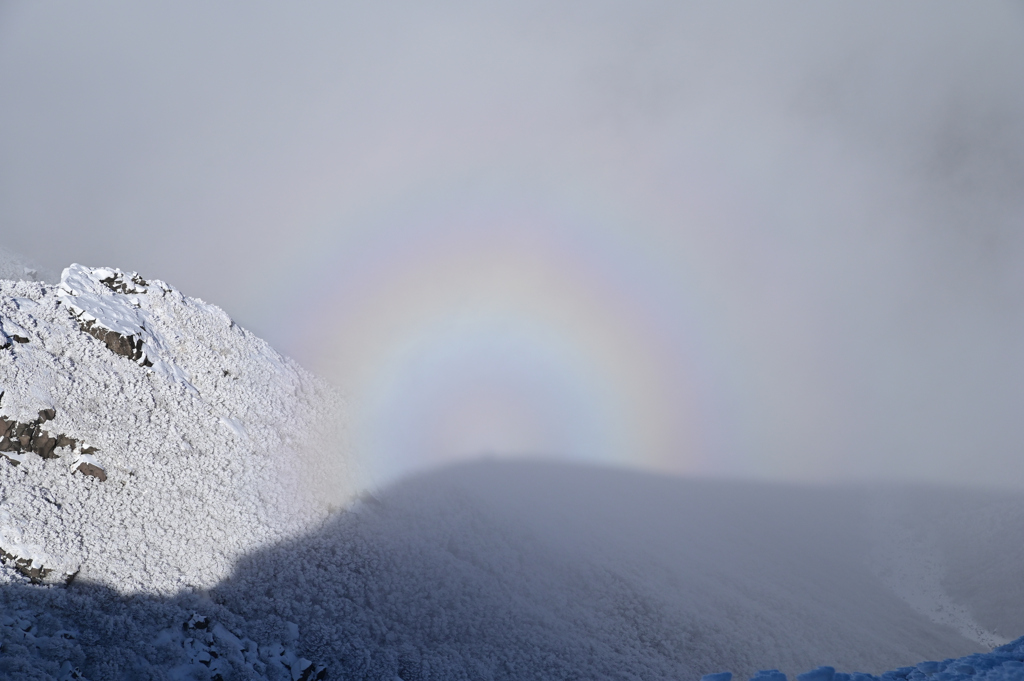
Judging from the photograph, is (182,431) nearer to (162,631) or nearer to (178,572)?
(178,572)

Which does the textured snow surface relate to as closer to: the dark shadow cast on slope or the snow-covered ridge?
the dark shadow cast on slope

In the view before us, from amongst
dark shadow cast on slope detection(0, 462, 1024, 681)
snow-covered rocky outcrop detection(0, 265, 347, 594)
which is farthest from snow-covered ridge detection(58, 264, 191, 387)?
dark shadow cast on slope detection(0, 462, 1024, 681)

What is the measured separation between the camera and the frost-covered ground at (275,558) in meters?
12.0

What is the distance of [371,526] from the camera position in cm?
1852

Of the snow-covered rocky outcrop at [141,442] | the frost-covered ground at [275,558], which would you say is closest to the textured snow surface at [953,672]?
the frost-covered ground at [275,558]

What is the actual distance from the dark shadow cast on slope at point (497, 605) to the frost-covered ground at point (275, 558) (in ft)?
0.22

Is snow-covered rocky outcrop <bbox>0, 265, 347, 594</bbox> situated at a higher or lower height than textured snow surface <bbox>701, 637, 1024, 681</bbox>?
higher

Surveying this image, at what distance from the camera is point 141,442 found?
1575 centimetres

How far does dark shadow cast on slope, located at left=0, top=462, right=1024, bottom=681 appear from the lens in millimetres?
12094

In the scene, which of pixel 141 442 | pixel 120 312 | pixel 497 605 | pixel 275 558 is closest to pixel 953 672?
pixel 497 605

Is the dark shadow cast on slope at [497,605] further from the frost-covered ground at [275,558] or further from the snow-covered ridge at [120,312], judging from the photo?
the snow-covered ridge at [120,312]

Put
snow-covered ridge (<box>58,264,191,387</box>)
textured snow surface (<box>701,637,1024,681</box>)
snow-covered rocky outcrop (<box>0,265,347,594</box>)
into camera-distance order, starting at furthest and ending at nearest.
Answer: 1. snow-covered ridge (<box>58,264,191,387</box>)
2. snow-covered rocky outcrop (<box>0,265,347,594</box>)
3. textured snow surface (<box>701,637,1024,681</box>)

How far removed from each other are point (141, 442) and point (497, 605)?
412 inches

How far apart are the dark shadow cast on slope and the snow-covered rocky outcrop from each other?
92cm
